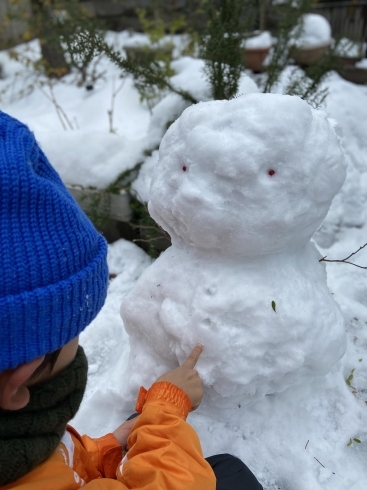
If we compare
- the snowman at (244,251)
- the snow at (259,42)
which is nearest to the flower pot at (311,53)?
the snow at (259,42)

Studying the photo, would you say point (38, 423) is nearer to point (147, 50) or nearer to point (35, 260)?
point (35, 260)

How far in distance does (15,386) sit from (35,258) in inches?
10.0

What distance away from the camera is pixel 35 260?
84 cm

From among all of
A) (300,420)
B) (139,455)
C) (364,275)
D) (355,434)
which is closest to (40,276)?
(139,455)

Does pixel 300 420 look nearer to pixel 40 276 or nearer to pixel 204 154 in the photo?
pixel 204 154

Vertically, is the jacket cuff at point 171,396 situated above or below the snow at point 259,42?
above

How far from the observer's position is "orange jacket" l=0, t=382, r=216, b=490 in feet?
3.43

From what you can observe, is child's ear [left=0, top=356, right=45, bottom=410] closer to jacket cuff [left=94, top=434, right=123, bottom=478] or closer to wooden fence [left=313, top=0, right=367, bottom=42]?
jacket cuff [left=94, top=434, right=123, bottom=478]

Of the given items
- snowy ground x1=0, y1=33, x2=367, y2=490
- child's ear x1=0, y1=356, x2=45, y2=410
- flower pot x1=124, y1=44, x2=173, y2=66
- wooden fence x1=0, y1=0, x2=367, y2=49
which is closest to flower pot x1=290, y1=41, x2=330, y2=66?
snowy ground x1=0, y1=33, x2=367, y2=490

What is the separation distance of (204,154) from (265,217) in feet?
0.77

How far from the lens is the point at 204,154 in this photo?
48.9 inches

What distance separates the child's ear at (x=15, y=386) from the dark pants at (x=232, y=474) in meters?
0.72

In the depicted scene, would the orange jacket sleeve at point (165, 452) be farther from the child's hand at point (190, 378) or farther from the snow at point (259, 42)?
the snow at point (259, 42)

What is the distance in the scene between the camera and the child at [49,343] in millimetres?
833
